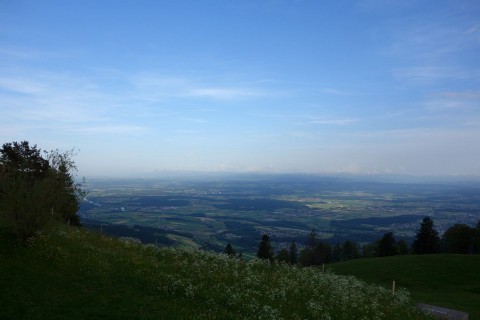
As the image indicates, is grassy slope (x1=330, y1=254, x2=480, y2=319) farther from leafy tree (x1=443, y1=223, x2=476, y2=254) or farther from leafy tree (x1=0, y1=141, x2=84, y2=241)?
leafy tree (x1=0, y1=141, x2=84, y2=241)

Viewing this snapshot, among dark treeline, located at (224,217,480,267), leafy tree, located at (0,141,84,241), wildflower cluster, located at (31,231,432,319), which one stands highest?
leafy tree, located at (0,141,84,241)

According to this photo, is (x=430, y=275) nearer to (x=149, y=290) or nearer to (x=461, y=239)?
(x=461, y=239)

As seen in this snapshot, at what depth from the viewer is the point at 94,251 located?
27609 millimetres

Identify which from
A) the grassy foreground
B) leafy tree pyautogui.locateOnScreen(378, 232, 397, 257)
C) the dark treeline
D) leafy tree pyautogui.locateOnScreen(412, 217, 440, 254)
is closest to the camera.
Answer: the grassy foreground

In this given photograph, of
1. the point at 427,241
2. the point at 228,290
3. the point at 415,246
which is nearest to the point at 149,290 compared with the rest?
the point at 228,290

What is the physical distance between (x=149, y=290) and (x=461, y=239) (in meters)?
80.3

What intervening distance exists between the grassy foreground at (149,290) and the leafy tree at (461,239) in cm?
6247

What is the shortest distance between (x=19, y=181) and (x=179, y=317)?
15.2m

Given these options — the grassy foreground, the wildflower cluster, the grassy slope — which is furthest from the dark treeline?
the grassy foreground

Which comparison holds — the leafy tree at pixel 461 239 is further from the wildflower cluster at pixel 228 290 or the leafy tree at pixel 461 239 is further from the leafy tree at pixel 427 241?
the wildflower cluster at pixel 228 290

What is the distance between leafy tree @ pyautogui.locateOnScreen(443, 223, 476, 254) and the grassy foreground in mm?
62468

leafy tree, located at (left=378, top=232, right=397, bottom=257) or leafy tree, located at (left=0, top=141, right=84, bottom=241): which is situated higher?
leafy tree, located at (left=0, top=141, right=84, bottom=241)

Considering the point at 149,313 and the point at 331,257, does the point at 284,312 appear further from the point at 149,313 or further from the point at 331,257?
the point at 331,257

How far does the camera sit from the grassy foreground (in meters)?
17.8
